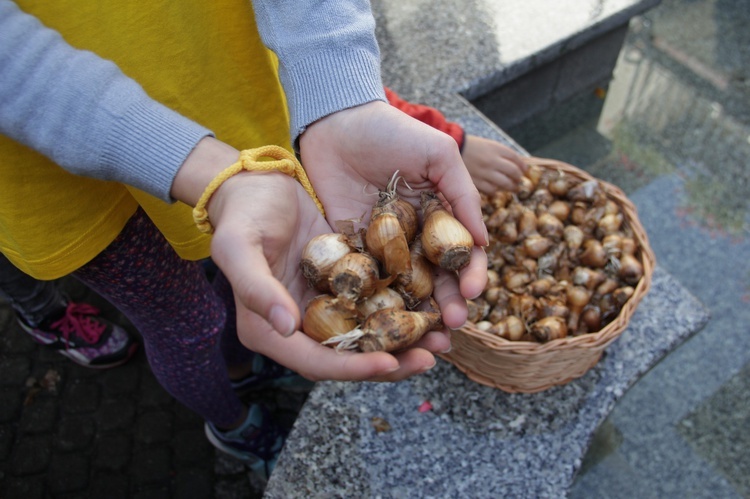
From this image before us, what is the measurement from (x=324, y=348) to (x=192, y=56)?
67cm

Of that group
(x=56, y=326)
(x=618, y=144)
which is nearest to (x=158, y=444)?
(x=56, y=326)

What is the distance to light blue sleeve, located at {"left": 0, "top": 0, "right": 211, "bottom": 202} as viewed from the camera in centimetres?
97

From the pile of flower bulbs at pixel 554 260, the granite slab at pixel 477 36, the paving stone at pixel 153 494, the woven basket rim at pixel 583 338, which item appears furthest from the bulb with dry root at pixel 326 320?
the granite slab at pixel 477 36

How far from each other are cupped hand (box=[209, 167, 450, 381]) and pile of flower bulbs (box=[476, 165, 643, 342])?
674 mm

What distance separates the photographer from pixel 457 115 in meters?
2.59

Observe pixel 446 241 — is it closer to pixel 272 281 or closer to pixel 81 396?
pixel 272 281

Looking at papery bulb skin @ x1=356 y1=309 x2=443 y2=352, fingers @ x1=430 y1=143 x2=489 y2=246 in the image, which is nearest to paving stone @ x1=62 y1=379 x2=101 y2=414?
papery bulb skin @ x1=356 y1=309 x2=443 y2=352

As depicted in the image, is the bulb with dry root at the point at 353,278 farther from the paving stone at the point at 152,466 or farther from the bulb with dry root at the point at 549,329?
the paving stone at the point at 152,466

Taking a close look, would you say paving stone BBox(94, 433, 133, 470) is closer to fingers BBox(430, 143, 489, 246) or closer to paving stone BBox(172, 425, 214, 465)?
paving stone BBox(172, 425, 214, 465)

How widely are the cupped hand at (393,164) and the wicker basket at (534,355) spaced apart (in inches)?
16.9

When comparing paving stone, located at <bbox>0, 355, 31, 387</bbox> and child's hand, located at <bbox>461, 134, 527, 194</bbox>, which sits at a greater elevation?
child's hand, located at <bbox>461, 134, 527, 194</bbox>

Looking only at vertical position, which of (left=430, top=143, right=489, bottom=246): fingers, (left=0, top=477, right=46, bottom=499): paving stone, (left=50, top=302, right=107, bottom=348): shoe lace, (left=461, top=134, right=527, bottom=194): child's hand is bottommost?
(left=0, top=477, right=46, bottom=499): paving stone

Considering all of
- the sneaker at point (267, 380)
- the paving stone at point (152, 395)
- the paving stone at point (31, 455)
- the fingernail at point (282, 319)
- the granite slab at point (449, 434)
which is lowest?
the paving stone at point (31, 455)

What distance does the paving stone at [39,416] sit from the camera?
2.19 meters
